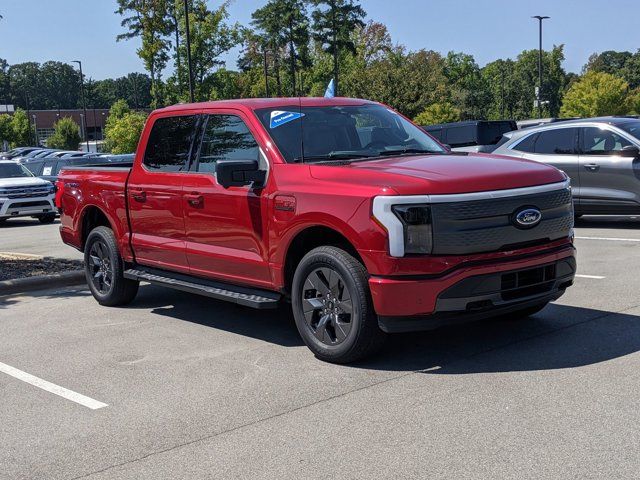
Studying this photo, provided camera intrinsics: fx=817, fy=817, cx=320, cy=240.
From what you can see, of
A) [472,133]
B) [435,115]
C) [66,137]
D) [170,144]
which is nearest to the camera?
[170,144]

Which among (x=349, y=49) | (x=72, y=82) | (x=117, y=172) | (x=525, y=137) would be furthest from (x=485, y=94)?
(x=72, y=82)

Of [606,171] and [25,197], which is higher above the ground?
[606,171]

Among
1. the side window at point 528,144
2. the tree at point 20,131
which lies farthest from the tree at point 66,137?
the side window at point 528,144

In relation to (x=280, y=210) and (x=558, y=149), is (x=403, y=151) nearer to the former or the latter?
(x=280, y=210)

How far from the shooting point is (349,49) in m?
68.1

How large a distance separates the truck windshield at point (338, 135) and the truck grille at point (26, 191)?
14.8 m

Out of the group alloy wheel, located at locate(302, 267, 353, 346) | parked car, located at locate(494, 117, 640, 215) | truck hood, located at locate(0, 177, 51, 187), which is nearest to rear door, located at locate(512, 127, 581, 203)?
parked car, located at locate(494, 117, 640, 215)

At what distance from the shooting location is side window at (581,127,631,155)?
12.9 metres

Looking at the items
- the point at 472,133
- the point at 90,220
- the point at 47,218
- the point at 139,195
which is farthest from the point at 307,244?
the point at 47,218

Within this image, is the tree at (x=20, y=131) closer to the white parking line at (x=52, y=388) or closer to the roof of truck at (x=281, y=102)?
the roof of truck at (x=281, y=102)

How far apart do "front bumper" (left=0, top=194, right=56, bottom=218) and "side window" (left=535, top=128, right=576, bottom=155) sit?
482 inches

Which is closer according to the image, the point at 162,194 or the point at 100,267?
the point at 162,194

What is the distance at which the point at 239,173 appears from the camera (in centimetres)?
622

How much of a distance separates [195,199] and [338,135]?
1323 millimetres
